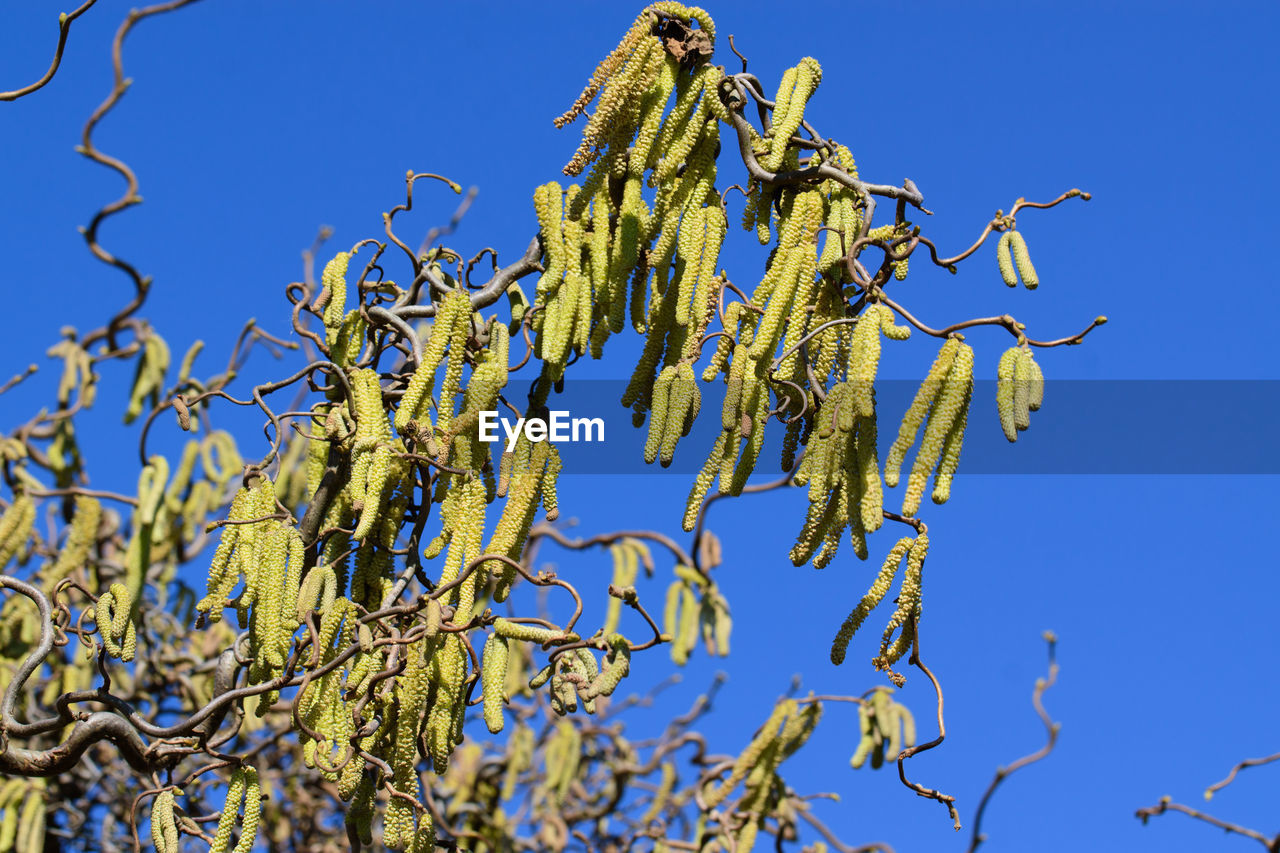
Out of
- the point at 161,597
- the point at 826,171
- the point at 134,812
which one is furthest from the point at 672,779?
the point at 826,171

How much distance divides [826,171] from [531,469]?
86 cm

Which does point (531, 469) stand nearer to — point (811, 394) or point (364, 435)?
point (364, 435)

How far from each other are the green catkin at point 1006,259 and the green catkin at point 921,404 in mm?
246

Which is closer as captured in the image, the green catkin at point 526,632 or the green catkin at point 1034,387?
the green catkin at point 1034,387

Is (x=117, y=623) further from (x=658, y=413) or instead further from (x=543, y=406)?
(x=658, y=413)

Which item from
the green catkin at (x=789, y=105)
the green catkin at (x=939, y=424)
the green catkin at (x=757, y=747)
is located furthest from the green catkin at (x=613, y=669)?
the green catkin at (x=757, y=747)

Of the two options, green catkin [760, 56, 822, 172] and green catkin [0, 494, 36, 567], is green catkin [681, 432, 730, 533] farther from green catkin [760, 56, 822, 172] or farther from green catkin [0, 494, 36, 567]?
green catkin [0, 494, 36, 567]

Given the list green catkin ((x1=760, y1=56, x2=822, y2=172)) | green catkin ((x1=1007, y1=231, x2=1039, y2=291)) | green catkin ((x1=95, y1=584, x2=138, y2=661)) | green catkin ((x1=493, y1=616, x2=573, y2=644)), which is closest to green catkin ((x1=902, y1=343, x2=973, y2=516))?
green catkin ((x1=1007, y1=231, x2=1039, y2=291))

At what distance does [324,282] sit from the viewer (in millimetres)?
3361

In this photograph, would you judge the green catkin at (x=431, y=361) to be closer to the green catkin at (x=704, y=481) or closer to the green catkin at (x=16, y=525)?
the green catkin at (x=704, y=481)

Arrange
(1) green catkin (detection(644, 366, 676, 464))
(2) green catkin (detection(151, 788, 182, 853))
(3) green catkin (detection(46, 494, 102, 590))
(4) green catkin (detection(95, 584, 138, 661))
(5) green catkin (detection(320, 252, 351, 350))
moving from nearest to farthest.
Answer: (1) green catkin (detection(644, 366, 676, 464)), (2) green catkin (detection(151, 788, 182, 853)), (4) green catkin (detection(95, 584, 138, 661)), (5) green catkin (detection(320, 252, 351, 350)), (3) green catkin (detection(46, 494, 102, 590))

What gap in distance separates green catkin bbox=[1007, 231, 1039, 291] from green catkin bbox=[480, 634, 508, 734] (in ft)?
4.14

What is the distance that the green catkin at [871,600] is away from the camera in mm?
2648

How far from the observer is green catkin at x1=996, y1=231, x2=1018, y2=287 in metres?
2.78
